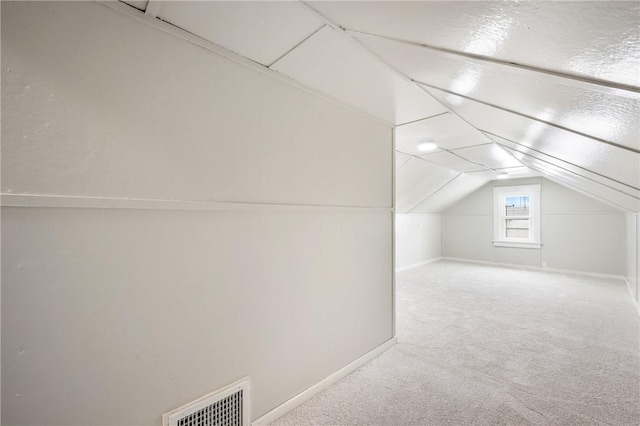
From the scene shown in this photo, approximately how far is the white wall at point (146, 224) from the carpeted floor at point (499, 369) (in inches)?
17.1

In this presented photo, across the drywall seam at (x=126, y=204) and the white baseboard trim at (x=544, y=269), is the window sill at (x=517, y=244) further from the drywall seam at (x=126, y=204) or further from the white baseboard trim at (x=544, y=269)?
the drywall seam at (x=126, y=204)

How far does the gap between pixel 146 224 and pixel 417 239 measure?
19.2ft

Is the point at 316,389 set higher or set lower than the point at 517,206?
lower

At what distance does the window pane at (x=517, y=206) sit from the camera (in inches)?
235

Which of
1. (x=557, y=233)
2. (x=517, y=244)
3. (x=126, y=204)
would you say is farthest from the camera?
(x=517, y=244)

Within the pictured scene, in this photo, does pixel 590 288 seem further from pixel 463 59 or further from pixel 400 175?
pixel 463 59

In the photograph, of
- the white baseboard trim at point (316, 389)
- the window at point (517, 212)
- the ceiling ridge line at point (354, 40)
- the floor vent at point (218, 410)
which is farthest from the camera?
the window at point (517, 212)

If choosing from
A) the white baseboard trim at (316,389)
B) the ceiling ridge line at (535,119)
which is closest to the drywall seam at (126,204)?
the ceiling ridge line at (535,119)

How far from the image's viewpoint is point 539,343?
2438 millimetres

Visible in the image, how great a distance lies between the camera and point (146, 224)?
112 centimetres

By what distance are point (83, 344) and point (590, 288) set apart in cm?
603

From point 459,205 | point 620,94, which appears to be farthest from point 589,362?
point 459,205

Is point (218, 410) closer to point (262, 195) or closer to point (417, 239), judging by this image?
point (262, 195)

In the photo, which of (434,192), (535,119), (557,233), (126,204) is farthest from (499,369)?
(557,233)
